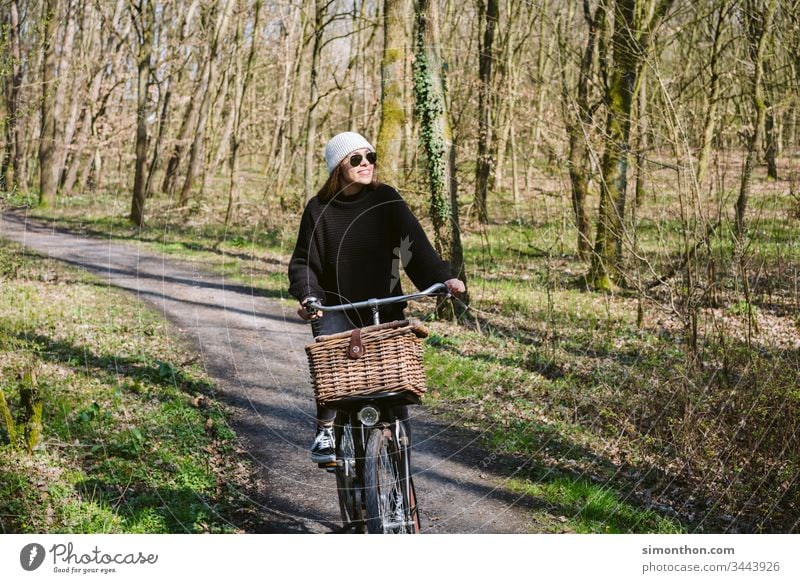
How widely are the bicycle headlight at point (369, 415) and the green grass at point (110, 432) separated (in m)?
1.37

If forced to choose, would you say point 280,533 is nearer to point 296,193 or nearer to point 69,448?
point 69,448

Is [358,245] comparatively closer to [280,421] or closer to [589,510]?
[589,510]

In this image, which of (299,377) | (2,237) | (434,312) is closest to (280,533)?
(299,377)

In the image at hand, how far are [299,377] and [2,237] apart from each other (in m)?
3.94

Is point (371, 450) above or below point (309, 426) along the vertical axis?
above

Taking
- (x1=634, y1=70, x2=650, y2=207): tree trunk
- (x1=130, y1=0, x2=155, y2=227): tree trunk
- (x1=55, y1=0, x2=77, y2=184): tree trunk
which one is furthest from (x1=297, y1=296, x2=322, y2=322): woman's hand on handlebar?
(x1=55, y1=0, x2=77, y2=184): tree trunk

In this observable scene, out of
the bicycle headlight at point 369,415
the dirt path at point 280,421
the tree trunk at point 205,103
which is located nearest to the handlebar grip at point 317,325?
the bicycle headlight at point 369,415

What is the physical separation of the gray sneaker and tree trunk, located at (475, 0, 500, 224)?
5964 millimetres

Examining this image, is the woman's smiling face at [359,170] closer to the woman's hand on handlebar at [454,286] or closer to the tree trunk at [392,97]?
the woman's hand on handlebar at [454,286]

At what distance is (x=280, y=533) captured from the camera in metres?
4.63

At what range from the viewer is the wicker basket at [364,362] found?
3.64 metres

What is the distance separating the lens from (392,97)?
941 centimetres

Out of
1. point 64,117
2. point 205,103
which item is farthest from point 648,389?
point 64,117
